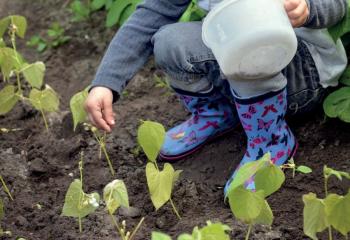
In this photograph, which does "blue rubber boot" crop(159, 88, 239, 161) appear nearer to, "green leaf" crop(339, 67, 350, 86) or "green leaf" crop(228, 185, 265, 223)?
"green leaf" crop(339, 67, 350, 86)

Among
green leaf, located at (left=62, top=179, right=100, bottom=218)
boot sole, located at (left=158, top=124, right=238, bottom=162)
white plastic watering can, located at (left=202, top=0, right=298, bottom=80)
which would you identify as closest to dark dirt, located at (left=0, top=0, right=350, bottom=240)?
boot sole, located at (left=158, top=124, right=238, bottom=162)

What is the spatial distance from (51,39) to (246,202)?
1.55 meters

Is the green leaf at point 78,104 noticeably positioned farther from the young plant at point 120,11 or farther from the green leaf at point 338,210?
the green leaf at point 338,210

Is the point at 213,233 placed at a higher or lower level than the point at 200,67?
higher

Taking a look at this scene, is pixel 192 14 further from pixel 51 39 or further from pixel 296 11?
pixel 51 39

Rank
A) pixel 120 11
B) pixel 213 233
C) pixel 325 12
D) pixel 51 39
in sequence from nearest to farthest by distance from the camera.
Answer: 1. pixel 213 233
2. pixel 325 12
3. pixel 120 11
4. pixel 51 39

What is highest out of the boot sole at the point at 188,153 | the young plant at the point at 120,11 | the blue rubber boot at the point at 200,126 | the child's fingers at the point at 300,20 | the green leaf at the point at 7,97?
the child's fingers at the point at 300,20

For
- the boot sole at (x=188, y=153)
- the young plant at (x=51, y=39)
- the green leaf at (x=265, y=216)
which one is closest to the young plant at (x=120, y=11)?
the young plant at (x=51, y=39)

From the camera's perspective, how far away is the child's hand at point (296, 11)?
1.46m

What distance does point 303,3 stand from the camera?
1.49 meters

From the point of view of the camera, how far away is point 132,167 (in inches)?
73.6

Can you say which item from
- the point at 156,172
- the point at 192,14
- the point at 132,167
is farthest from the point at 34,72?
the point at 156,172

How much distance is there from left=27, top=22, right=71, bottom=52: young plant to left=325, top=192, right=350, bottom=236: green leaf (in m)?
1.54

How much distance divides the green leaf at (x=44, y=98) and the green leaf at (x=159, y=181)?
53cm
